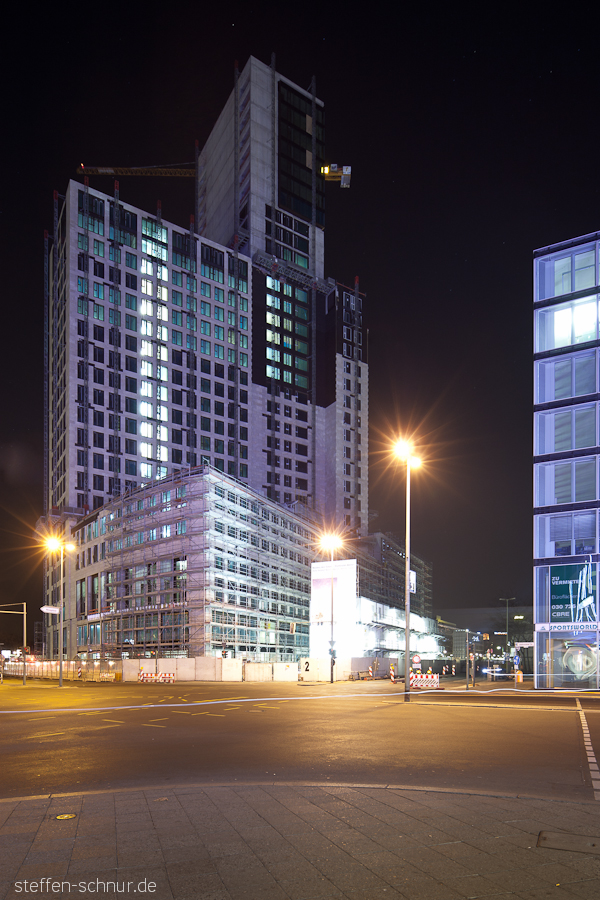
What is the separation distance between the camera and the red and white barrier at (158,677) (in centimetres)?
4922

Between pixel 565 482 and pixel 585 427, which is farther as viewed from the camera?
pixel 565 482

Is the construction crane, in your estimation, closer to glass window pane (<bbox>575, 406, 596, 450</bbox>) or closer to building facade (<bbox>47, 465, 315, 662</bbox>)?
building facade (<bbox>47, 465, 315, 662</bbox>)

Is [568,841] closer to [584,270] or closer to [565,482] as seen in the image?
[565,482]

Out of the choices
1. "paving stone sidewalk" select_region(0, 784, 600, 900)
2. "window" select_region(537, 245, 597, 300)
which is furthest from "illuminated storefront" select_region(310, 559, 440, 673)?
"paving stone sidewalk" select_region(0, 784, 600, 900)

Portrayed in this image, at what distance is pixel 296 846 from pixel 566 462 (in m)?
46.0

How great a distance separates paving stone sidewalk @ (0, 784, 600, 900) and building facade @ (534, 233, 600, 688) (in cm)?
4084

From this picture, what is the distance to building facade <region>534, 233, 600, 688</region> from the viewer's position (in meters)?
46.8

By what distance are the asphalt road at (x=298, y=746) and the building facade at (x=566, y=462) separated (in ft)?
67.5

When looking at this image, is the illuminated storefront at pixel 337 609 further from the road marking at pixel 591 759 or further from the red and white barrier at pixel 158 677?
the road marking at pixel 591 759

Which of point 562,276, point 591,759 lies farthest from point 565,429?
point 591,759

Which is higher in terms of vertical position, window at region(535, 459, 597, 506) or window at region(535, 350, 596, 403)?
window at region(535, 350, 596, 403)

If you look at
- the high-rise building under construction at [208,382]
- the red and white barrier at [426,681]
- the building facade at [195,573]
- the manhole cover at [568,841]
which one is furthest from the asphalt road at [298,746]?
the high-rise building under construction at [208,382]

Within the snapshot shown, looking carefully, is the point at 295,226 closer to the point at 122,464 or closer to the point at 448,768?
the point at 122,464

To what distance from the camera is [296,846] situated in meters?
6.93
